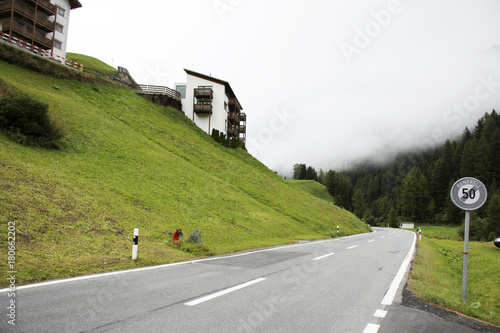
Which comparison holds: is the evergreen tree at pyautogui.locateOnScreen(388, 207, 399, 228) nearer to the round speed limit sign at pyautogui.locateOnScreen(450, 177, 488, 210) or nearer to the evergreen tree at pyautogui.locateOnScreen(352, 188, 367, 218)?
the evergreen tree at pyautogui.locateOnScreen(352, 188, 367, 218)

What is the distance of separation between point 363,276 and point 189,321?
20.0ft

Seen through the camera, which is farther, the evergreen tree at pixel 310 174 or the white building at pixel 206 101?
the evergreen tree at pixel 310 174

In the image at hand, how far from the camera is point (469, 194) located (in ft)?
22.6

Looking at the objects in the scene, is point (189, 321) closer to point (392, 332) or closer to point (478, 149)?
point (392, 332)

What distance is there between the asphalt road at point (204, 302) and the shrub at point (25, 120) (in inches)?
542

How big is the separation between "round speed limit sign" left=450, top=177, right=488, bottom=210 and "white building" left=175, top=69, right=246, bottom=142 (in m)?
46.1

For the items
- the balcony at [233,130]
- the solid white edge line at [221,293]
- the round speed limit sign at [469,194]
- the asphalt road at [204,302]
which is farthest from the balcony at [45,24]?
the round speed limit sign at [469,194]

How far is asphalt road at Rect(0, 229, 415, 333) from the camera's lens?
415cm

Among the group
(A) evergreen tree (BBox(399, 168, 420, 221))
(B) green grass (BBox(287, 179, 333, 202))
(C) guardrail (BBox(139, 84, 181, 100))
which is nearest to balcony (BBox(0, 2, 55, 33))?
(C) guardrail (BBox(139, 84, 181, 100))

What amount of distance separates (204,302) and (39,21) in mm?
52051

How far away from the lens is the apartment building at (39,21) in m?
38.1

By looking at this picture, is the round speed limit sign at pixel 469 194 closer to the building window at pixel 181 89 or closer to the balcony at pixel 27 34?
the balcony at pixel 27 34

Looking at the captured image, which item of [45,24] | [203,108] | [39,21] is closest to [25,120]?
[203,108]

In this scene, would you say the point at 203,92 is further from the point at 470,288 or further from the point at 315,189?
the point at 315,189
